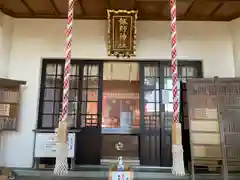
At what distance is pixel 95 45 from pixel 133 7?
113 centimetres

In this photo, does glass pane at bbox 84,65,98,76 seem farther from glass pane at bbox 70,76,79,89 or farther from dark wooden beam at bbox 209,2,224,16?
dark wooden beam at bbox 209,2,224,16

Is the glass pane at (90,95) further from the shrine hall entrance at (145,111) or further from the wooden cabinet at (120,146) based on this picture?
the wooden cabinet at (120,146)

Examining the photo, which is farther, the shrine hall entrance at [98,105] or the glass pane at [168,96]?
the glass pane at [168,96]

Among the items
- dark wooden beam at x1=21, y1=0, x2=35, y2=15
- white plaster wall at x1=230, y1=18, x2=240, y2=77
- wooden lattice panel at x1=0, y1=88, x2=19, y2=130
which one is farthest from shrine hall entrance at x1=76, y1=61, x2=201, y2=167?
dark wooden beam at x1=21, y1=0, x2=35, y2=15

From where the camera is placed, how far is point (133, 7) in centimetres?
473

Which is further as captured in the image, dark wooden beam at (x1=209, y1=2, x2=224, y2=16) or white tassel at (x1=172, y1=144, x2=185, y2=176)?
dark wooden beam at (x1=209, y1=2, x2=224, y2=16)

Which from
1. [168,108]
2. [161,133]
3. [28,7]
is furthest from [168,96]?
[28,7]

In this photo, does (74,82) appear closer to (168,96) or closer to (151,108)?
(151,108)

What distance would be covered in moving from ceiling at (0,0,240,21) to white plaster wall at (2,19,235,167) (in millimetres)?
163

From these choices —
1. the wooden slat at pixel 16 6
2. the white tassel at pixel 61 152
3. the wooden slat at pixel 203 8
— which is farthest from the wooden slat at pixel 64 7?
the white tassel at pixel 61 152

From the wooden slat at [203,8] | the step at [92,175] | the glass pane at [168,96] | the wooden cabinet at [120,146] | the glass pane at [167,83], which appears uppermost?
the wooden slat at [203,8]

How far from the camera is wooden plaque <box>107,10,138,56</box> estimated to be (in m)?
4.73

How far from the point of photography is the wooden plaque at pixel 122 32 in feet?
15.5

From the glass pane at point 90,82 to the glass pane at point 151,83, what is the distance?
1074 millimetres
